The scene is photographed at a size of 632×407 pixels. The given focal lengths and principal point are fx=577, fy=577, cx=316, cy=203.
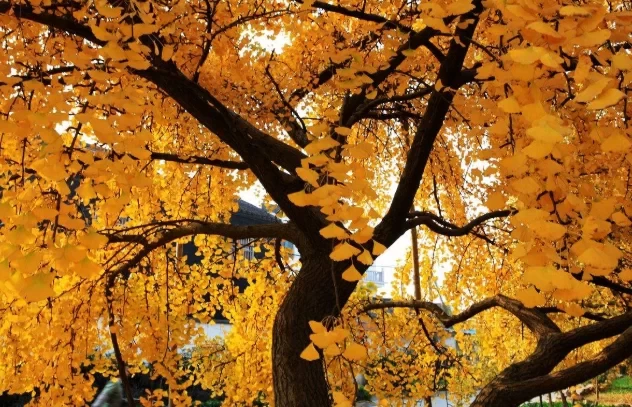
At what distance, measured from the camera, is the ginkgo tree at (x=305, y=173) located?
45.7 inches

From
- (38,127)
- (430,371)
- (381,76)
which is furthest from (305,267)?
(430,371)

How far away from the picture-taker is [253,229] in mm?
3920

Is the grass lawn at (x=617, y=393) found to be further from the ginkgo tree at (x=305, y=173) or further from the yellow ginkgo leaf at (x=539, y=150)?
the yellow ginkgo leaf at (x=539, y=150)

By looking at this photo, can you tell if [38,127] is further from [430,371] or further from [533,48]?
[430,371]

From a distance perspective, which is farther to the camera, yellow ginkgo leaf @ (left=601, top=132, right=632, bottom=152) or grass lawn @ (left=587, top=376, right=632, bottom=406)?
grass lawn @ (left=587, top=376, right=632, bottom=406)

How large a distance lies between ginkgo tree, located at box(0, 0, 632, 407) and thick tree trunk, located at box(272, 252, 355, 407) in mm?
12

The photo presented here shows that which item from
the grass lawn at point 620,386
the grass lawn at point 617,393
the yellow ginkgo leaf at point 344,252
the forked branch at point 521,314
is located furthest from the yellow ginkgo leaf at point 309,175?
the grass lawn at point 620,386

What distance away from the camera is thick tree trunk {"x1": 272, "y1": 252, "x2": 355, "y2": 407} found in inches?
132

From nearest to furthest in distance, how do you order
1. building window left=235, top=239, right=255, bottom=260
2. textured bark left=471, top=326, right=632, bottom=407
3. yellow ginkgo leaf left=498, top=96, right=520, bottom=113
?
yellow ginkgo leaf left=498, top=96, right=520, bottom=113 → textured bark left=471, top=326, right=632, bottom=407 → building window left=235, top=239, right=255, bottom=260

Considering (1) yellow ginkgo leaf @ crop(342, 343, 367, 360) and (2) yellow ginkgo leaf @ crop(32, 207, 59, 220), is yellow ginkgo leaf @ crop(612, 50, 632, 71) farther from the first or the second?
(2) yellow ginkgo leaf @ crop(32, 207, 59, 220)

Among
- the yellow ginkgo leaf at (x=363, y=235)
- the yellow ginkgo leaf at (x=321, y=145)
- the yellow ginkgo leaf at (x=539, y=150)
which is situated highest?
the yellow ginkgo leaf at (x=321, y=145)

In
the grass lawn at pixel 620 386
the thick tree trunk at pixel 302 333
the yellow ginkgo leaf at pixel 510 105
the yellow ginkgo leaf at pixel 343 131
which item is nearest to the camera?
the yellow ginkgo leaf at pixel 510 105

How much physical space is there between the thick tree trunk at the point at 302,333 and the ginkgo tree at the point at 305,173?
1cm

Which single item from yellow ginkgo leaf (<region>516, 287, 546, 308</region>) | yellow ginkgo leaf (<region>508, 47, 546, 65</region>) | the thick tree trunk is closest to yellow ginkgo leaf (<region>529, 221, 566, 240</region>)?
yellow ginkgo leaf (<region>516, 287, 546, 308</region>)
